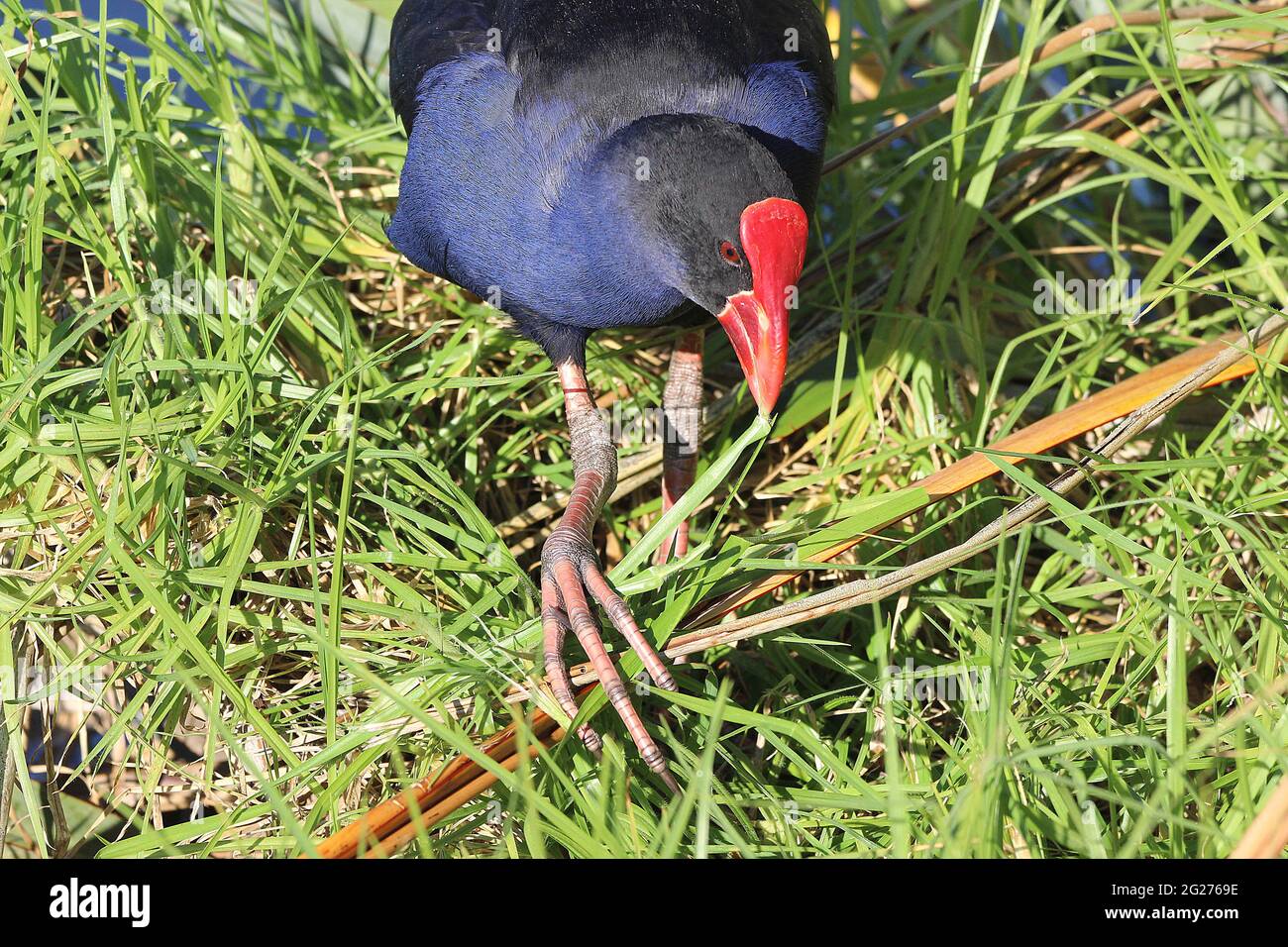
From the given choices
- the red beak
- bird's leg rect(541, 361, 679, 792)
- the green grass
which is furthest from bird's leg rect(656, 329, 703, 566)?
the red beak

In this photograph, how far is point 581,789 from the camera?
1.92 metres

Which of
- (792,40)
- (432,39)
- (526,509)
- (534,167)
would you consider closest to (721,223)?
(534,167)

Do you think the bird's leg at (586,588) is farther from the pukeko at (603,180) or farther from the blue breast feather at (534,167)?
the blue breast feather at (534,167)

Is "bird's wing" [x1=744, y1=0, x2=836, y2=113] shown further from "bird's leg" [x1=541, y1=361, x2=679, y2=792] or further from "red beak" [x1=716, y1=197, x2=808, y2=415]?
"bird's leg" [x1=541, y1=361, x2=679, y2=792]

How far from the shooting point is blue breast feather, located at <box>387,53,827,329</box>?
216 cm

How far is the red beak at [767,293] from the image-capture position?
6.40 feet

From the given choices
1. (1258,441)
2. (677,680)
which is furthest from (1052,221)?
(677,680)

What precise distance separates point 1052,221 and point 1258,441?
38.9 inches

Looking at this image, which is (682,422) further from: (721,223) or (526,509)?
(721,223)

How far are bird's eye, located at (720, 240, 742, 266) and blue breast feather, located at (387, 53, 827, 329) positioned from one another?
17cm

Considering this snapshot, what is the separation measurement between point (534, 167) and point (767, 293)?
0.51 meters

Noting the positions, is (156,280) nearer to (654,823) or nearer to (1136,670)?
(654,823)

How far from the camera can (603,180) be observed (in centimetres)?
208

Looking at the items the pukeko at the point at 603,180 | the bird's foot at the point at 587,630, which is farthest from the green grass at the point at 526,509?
the pukeko at the point at 603,180
